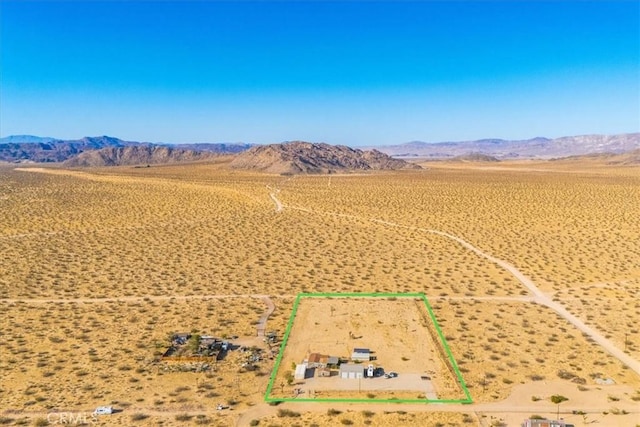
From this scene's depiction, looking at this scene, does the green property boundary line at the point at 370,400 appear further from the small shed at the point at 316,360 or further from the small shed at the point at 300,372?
the small shed at the point at 316,360

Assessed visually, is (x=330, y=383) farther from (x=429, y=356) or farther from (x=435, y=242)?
(x=435, y=242)

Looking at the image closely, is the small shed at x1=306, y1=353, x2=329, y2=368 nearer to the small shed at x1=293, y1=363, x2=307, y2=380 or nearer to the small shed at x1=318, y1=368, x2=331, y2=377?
the small shed at x1=318, y1=368, x2=331, y2=377

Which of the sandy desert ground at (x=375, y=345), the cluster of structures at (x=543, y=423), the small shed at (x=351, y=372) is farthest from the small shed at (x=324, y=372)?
the cluster of structures at (x=543, y=423)

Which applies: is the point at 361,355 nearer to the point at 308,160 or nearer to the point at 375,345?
the point at 375,345

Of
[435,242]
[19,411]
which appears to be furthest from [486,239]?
[19,411]

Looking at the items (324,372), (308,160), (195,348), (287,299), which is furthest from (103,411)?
(308,160)
